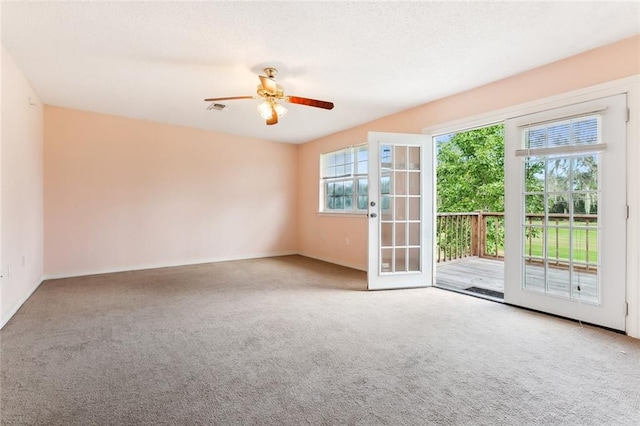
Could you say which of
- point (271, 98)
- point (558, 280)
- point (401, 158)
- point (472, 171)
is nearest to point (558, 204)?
point (558, 280)

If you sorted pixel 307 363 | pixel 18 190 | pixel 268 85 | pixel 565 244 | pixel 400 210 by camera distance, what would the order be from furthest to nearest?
pixel 400 210 < pixel 18 190 < pixel 268 85 < pixel 565 244 < pixel 307 363

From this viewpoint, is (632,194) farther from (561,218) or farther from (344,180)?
(344,180)

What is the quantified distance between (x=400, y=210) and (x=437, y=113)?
4.39 ft

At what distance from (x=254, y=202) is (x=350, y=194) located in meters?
1.98

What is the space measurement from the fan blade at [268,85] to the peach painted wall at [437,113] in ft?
7.13

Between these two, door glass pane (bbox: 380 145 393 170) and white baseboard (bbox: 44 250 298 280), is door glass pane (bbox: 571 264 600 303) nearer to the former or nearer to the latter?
door glass pane (bbox: 380 145 393 170)

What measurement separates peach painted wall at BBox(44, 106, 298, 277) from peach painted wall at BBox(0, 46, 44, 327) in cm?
36

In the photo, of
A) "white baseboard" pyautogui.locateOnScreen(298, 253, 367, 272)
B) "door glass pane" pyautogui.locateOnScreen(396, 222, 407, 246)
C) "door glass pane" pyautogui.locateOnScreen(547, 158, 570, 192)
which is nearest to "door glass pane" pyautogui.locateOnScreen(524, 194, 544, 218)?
"door glass pane" pyautogui.locateOnScreen(547, 158, 570, 192)

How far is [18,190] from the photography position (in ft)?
10.5

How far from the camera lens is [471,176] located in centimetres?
848

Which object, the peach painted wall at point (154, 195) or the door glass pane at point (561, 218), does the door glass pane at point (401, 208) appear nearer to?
the door glass pane at point (561, 218)

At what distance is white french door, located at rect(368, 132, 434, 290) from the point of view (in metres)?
3.92

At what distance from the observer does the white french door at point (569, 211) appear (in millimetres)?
2580

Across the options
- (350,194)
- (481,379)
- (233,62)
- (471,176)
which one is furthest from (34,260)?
(471,176)
